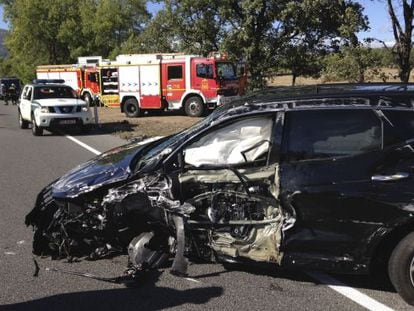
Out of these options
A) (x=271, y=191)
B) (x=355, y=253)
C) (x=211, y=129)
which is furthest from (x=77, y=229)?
(x=355, y=253)

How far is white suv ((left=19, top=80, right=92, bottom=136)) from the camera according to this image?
55.3 feet

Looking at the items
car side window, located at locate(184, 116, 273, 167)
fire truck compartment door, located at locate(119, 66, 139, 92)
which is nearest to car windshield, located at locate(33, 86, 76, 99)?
fire truck compartment door, located at locate(119, 66, 139, 92)

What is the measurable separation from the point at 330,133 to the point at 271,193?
65cm

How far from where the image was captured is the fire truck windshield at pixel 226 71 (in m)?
23.8

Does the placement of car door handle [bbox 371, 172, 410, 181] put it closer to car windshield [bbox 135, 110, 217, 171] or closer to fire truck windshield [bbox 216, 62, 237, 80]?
car windshield [bbox 135, 110, 217, 171]

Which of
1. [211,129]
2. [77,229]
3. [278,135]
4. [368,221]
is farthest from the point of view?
[77,229]

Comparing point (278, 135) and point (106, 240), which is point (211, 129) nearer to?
point (278, 135)

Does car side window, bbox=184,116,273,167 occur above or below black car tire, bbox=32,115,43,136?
above

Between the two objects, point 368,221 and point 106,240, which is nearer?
point 368,221

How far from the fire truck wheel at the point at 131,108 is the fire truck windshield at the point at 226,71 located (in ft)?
15.2

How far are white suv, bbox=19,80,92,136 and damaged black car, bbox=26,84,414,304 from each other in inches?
477

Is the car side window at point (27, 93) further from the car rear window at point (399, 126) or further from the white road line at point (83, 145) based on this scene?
the car rear window at point (399, 126)

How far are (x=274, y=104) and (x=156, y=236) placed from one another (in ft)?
5.25

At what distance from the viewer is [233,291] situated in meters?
4.46
